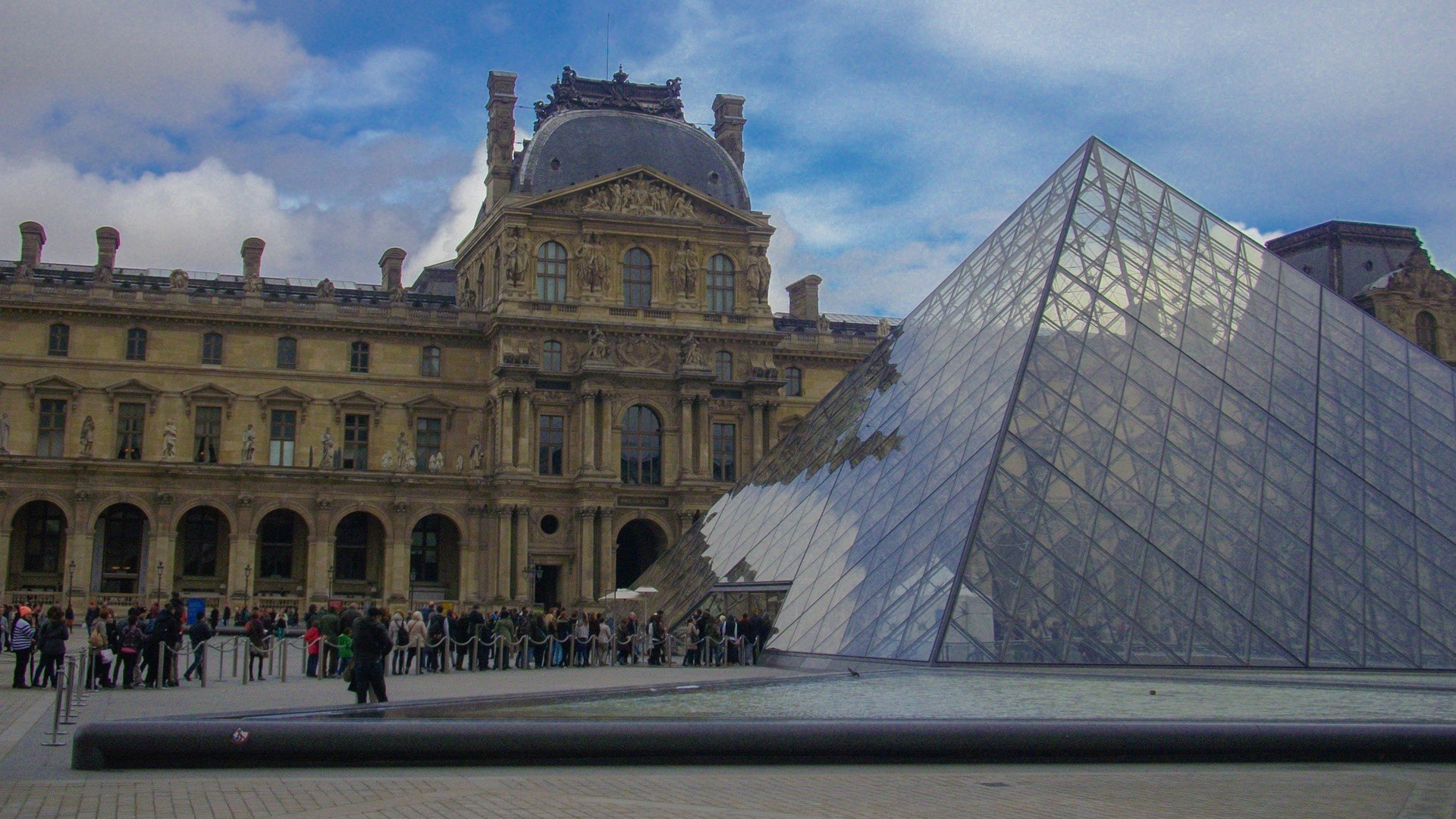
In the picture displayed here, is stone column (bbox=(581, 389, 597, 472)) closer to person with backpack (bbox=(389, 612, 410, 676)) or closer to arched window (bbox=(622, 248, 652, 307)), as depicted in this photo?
arched window (bbox=(622, 248, 652, 307))

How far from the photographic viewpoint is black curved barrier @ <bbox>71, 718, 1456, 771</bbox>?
10117 millimetres

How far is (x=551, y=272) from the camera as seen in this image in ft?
167

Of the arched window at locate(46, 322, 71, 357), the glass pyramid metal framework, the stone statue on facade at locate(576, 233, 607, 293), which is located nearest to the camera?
the glass pyramid metal framework

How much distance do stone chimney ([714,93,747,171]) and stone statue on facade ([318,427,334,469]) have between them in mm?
19668

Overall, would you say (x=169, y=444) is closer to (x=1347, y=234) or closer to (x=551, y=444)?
(x=551, y=444)

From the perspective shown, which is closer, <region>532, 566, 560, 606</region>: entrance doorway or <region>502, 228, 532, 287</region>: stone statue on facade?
<region>532, 566, 560, 606</region>: entrance doorway

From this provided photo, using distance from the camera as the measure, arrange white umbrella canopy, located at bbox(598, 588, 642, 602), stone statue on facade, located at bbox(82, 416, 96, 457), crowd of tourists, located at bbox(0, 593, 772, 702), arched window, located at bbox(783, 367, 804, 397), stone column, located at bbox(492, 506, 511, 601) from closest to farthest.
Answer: crowd of tourists, located at bbox(0, 593, 772, 702), white umbrella canopy, located at bbox(598, 588, 642, 602), stone statue on facade, located at bbox(82, 416, 96, 457), stone column, located at bbox(492, 506, 511, 601), arched window, located at bbox(783, 367, 804, 397)

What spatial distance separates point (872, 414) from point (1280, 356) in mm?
7427

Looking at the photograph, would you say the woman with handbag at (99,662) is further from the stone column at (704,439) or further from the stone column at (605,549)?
the stone column at (704,439)

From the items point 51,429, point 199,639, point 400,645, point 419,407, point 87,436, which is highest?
point 419,407

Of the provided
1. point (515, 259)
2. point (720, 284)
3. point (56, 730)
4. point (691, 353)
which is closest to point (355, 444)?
point (515, 259)

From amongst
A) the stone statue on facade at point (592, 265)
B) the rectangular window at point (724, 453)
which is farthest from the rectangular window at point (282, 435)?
the rectangular window at point (724, 453)

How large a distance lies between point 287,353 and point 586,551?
12.3 meters

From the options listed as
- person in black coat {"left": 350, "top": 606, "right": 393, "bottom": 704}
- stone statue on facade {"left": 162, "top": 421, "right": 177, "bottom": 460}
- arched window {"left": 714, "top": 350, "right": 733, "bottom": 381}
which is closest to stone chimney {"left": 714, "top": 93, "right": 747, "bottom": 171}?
arched window {"left": 714, "top": 350, "right": 733, "bottom": 381}
